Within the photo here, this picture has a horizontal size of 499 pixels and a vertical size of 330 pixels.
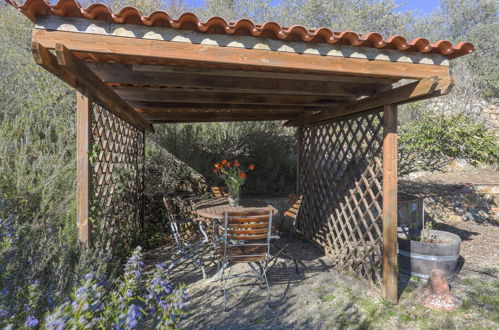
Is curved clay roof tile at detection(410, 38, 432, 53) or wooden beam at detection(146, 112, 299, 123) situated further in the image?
wooden beam at detection(146, 112, 299, 123)

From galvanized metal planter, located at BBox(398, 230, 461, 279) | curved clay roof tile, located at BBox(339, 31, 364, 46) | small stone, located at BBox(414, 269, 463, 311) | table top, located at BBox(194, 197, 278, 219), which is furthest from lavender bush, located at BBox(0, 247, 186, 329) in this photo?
galvanized metal planter, located at BBox(398, 230, 461, 279)

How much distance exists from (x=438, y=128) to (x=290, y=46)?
3.18 meters

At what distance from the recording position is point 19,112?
163 inches

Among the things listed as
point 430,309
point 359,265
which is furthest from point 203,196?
point 430,309

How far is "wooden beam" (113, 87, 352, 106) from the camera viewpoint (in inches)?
114

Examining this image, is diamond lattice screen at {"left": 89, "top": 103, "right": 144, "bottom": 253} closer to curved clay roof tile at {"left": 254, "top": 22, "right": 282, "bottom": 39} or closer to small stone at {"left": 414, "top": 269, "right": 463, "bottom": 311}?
curved clay roof tile at {"left": 254, "top": 22, "right": 282, "bottom": 39}

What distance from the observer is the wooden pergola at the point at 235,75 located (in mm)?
1617

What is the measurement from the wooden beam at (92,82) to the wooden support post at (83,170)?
5.5 inches

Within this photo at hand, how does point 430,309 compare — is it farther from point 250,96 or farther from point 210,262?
point 250,96

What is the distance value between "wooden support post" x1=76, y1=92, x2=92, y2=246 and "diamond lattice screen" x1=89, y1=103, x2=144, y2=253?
2.5 inches

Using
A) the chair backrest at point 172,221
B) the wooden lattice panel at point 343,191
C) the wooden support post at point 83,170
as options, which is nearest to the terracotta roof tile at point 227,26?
the wooden support post at point 83,170

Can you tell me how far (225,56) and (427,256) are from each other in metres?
2.61

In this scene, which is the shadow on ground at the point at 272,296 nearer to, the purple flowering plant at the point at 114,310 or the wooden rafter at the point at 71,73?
the purple flowering plant at the point at 114,310

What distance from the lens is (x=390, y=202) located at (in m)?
→ 2.49
